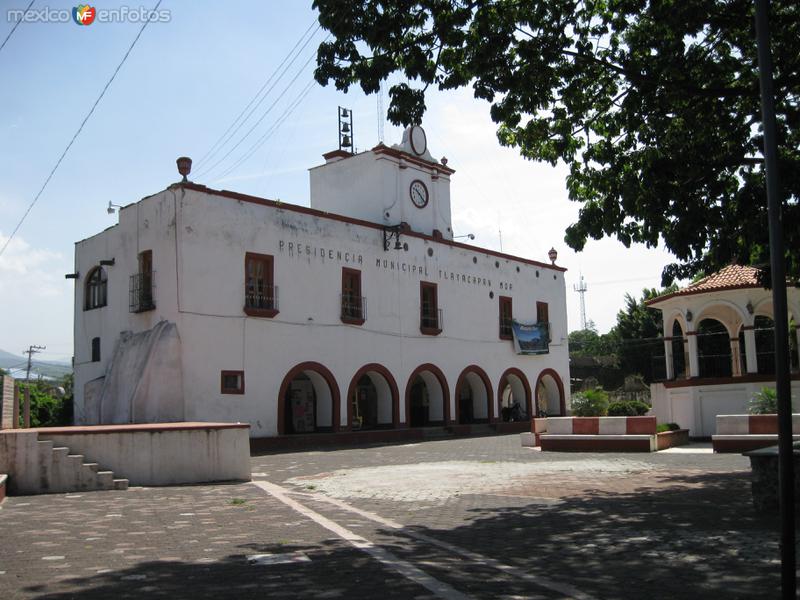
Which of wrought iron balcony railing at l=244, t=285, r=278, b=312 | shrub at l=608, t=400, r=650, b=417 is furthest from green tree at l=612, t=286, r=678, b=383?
wrought iron balcony railing at l=244, t=285, r=278, b=312

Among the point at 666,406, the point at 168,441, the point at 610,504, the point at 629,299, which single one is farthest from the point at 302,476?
the point at 629,299

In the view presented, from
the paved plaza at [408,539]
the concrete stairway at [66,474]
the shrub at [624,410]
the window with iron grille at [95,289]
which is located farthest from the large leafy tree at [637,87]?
the window with iron grille at [95,289]

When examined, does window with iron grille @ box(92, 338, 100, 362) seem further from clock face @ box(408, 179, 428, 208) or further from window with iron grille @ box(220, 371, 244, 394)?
clock face @ box(408, 179, 428, 208)

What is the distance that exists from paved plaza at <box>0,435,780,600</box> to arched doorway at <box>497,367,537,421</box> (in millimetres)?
20256

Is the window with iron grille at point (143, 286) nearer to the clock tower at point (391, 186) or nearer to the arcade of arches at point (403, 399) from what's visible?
the arcade of arches at point (403, 399)

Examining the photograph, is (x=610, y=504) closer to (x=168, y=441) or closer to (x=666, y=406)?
(x=168, y=441)

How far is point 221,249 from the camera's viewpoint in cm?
2297

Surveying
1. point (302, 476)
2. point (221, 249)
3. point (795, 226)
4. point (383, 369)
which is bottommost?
point (302, 476)

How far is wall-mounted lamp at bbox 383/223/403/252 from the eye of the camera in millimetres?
28625

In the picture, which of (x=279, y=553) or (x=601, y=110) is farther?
(x=601, y=110)

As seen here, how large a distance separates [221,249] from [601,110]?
1413 centimetres

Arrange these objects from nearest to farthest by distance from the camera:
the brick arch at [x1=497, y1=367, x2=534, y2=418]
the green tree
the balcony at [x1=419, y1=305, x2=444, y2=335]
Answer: the balcony at [x1=419, y1=305, x2=444, y2=335]
the brick arch at [x1=497, y1=367, x2=534, y2=418]
the green tree

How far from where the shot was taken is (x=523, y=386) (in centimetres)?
3559

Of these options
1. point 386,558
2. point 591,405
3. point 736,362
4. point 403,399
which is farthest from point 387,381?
point 386,558
